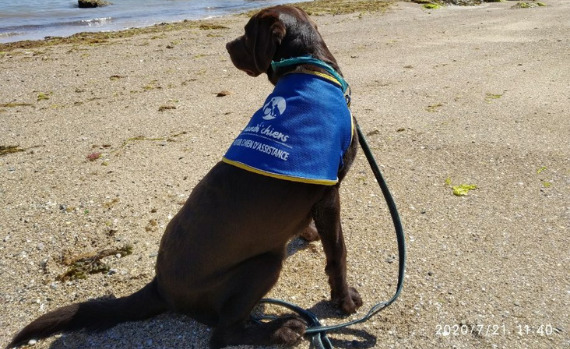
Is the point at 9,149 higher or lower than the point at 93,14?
lower

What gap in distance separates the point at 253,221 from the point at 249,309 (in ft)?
1.80

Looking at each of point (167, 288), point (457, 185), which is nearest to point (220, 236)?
point (167, 288)

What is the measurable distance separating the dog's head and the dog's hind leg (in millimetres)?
1247

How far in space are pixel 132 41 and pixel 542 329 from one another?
1138 cm

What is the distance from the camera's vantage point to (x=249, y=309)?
→ 2.96 m

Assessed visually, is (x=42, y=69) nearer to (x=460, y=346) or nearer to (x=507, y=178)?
(x=507, y=178)

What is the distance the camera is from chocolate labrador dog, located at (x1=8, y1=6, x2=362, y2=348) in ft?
9.29

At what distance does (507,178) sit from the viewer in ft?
16.0

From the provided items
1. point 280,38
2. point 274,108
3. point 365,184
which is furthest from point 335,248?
point 365,184

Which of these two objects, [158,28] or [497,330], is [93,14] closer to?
[158,28]

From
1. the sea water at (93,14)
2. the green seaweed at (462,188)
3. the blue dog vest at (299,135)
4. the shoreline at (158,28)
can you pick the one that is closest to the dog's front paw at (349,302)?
the blue dog vest at (299,135)

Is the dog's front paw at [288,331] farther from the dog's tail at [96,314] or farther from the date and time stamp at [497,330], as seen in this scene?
the date and time stamp at [497,330]

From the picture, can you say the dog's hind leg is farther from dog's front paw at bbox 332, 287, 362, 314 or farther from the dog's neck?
the dog's neck

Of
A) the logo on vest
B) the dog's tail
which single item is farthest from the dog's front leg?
the dog's tail
